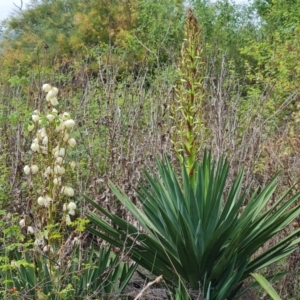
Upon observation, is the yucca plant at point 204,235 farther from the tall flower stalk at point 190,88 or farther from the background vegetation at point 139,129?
the background vegetation at point 139,129

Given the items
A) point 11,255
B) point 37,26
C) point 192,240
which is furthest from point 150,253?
point 37,26

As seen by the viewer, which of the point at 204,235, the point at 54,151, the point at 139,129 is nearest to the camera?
the point at 54,151

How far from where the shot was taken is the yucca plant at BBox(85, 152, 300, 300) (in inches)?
163

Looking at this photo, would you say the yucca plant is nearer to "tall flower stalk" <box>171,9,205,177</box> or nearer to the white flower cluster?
"tall flower stalk" <box>171,9,205,177</box>

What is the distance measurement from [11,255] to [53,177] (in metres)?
1.62

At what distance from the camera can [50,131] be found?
4.12 metres

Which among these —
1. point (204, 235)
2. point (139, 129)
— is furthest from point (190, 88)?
point (139, 129)

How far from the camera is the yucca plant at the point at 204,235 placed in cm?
414

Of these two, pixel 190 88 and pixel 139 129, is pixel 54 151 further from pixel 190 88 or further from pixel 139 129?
pixel 139 129

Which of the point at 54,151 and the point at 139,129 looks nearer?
the point at 54,151

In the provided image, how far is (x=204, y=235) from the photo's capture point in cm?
426

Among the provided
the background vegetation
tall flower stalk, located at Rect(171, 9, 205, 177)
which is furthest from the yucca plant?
the background vegetation

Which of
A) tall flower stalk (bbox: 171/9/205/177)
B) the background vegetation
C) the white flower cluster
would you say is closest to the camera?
the white flower cluster

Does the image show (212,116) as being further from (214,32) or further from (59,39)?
(59,39)
